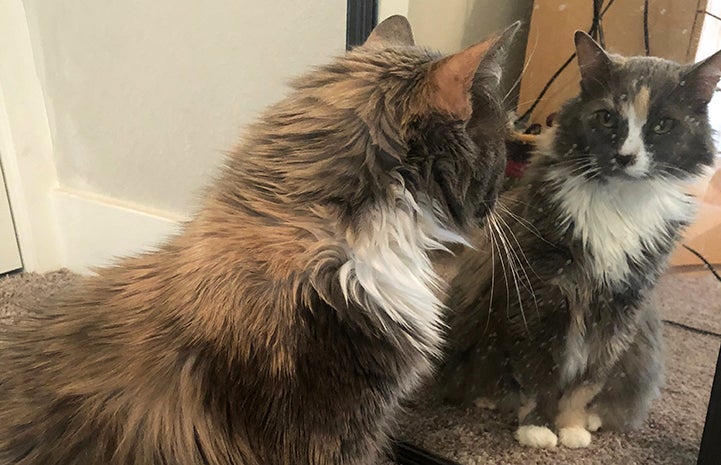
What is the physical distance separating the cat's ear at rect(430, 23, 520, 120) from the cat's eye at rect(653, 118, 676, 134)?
1.19ft

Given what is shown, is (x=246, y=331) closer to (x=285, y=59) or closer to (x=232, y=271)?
(x=232, y=271)

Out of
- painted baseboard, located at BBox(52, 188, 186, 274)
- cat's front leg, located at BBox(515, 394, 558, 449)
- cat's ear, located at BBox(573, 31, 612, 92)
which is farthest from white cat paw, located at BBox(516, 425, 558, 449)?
painted baseboard, located at BBox(52, 188, 186, 274)

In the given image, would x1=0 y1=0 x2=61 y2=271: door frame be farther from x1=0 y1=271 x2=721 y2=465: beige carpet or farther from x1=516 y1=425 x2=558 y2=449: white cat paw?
x1=516 y1=425 x2=558 y2=449: white cat paw

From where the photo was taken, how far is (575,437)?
46.8 inches

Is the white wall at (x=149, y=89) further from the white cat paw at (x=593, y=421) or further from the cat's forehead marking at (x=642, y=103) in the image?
the white cat paw at (x=593, y=421)

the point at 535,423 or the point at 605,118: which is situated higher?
the point at 605,118

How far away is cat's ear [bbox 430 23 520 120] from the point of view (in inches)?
26.9

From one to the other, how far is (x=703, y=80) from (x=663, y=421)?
655 millimetres

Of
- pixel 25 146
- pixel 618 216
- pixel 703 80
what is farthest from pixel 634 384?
pixel 25 146

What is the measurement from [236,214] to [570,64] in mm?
637

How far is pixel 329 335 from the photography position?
0.77 meters

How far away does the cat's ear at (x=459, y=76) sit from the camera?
682 millimetres

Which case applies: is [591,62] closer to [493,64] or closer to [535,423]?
[493,64]

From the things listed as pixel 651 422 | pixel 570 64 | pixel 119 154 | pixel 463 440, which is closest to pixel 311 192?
pixel 570 64
